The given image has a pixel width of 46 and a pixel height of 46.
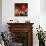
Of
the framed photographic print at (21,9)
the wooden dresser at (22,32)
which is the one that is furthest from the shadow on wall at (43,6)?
the wooden dresser at (22,32)

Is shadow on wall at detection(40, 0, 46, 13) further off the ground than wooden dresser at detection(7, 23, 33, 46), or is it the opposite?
shadow on wall at detection(40, 0, 46, 13)

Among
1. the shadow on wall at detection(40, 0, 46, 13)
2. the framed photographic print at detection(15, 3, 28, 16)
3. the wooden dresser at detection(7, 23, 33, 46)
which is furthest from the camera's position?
the shadow on wall at detection(40, 0, 46, 13)

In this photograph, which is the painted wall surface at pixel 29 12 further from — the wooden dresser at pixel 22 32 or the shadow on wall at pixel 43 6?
the shadow on wall at pixel 43 6

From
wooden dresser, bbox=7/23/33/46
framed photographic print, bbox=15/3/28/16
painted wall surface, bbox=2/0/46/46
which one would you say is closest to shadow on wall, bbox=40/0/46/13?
painted wall surface, bbox=2/0/46/46

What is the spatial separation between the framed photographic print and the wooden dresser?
0.47 metres

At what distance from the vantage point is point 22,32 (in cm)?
612

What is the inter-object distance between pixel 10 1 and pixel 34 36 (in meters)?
1.78

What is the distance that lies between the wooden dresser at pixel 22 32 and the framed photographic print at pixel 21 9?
47 centimetres

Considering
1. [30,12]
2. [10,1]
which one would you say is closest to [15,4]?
[10,1]

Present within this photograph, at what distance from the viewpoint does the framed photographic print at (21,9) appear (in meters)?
6.17

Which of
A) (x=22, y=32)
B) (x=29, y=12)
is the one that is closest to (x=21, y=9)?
(x=29, y=12)

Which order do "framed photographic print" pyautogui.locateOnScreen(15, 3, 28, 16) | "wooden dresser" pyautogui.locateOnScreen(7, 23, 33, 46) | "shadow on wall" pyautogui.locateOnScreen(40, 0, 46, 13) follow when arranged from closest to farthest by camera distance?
"wooden dresser" pyautogui.locateOnScreen(7, 23, 33, 46) < "framed photographic print" pyautogui.locateOnScreen(15, 3, 28, 16) < "shadow on wall" pyautogui.locateOnScreen(40, 0, 46, 13)

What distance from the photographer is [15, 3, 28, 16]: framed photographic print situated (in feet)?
20.2

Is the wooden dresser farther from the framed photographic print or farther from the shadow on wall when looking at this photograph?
the shadow on wall
